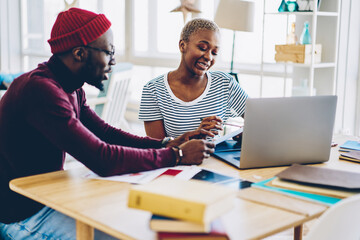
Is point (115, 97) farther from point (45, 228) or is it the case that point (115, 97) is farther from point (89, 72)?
point (45, 228)

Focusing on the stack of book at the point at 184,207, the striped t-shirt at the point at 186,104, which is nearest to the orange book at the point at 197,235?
the stack of book at the point at 184,207

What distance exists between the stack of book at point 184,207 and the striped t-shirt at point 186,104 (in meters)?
1.16

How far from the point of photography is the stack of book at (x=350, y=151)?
1.76m

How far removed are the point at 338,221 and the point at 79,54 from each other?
0.99m

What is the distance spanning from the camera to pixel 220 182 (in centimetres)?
145

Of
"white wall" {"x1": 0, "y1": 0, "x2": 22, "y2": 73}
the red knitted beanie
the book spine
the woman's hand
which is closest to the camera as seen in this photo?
the book spine

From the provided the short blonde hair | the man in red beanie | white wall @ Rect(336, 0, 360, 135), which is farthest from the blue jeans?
white wall @ Rect(336, 0, 360, 135)

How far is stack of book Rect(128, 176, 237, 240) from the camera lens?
0.96m

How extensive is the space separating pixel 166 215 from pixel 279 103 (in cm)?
73

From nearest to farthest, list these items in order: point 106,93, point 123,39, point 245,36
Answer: point 106,93 < point 245,36 < point 123,39

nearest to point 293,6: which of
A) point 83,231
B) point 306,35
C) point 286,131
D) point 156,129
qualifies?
point 306,35

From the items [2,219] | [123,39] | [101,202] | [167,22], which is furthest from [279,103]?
[123,39]

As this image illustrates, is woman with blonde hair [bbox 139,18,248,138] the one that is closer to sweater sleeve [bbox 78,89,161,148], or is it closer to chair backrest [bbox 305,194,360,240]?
sweater sleeve [bbox 78,89,161,148]

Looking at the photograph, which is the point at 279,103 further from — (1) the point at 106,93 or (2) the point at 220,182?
(1) the point at 106,93
